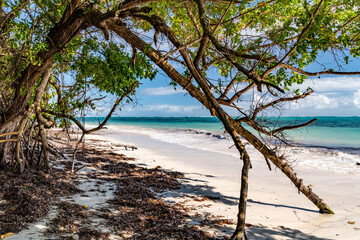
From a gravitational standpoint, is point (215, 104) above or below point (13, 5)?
below

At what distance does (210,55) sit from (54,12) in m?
3.60

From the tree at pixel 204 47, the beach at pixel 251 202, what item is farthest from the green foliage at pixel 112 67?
the beach at pixel 251 202

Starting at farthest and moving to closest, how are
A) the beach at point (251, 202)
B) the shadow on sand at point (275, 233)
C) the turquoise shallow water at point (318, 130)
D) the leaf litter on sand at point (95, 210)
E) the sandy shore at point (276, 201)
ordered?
the turquoise shallow water at point (318, 130)
the sandy shore at point (276, 201)
the beach at point (251, 202)
the shadow on sand at point (275, 233)
the leaf litter on sand at point (95, 210)

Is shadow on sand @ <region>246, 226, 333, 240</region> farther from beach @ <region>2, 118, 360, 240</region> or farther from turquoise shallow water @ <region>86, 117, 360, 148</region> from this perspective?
turquoise shallow water @ <region>86, 117, 360, 148</region>

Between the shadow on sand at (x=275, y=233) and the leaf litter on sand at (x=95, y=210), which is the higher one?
the leaf litter on sand at (x=95, y=210)

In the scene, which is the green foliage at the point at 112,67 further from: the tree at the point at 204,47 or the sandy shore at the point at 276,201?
the sandy shore at the point at 276,201

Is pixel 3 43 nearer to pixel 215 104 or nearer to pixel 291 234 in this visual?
pixel 215 104

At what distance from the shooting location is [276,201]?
628 cm

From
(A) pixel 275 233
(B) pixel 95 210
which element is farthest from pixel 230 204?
(B) pixel 95 210

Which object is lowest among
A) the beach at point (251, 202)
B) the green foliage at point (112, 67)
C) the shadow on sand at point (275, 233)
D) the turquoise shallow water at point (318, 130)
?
the shadow on sand at point (275, 233)

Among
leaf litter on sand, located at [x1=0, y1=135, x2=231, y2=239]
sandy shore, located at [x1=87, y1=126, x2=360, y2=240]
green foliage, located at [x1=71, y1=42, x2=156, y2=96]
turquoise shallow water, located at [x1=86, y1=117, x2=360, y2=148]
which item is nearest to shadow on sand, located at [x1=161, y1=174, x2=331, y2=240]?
sandy shore, located at [x1=87, y1=126, x2=360, y2=240]

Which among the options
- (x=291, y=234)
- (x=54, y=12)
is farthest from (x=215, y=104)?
(x=54, y=12)

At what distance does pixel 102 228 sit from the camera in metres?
3.96

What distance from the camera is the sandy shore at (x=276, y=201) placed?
15.4 feet
